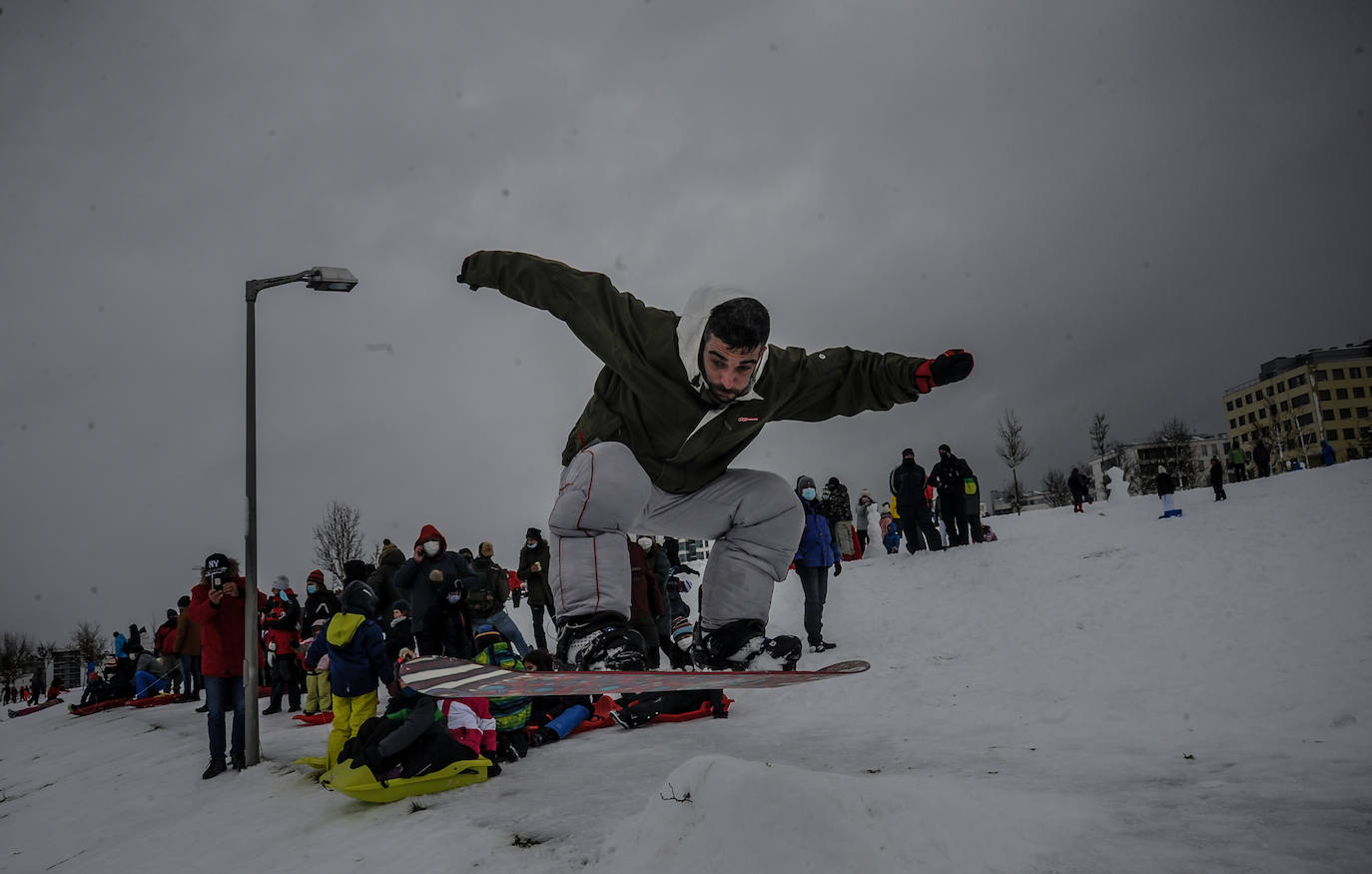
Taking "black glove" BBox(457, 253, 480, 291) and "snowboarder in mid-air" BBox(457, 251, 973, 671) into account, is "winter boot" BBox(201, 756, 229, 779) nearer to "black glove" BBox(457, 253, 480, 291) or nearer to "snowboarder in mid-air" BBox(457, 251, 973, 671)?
"snowboarder in mid-air" BBox(457, 251, 973, 671)

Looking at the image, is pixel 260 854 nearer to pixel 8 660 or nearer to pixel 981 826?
pixel 981 826

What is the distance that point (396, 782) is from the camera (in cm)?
445

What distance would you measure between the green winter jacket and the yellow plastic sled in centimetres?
264

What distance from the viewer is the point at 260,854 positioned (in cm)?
A: 405

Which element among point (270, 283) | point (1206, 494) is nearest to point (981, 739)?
point (270, 283)

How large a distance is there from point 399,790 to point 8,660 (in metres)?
72.6

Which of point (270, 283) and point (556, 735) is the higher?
point (270, 283)

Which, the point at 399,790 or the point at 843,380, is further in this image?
the point at 399,790

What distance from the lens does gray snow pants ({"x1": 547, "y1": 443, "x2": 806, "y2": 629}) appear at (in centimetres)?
291

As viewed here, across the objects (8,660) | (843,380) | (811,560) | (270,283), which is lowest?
(8,660)

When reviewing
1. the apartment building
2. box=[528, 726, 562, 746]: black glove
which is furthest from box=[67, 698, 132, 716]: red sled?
the apartment building

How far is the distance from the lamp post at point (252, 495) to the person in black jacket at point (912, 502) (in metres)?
9.19

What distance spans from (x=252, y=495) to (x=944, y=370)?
6849 mm

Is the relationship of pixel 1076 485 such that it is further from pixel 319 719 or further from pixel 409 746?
pixel 409 746
